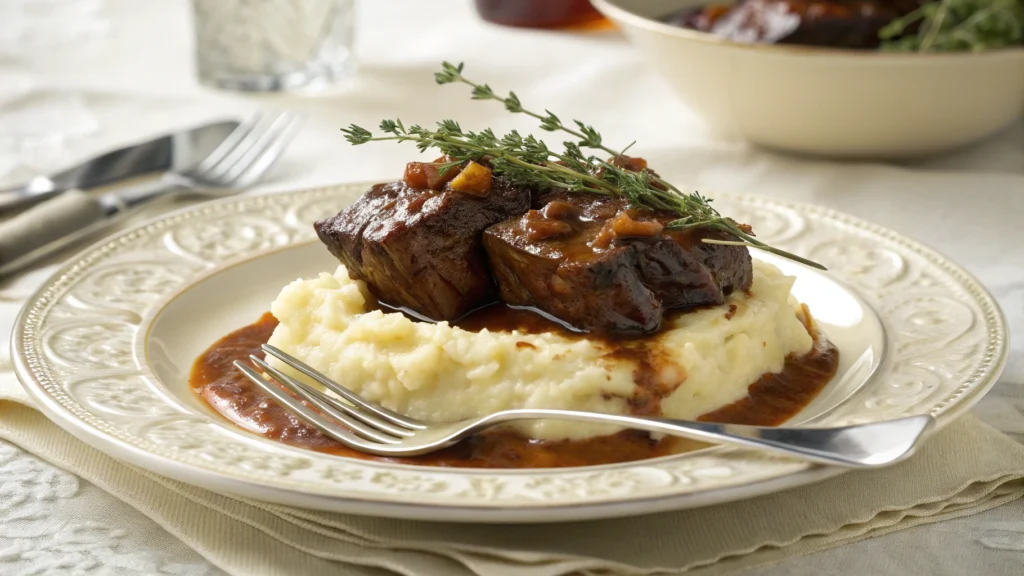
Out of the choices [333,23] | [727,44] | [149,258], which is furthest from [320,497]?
[333,23]

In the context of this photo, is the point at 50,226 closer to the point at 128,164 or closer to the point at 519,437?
the point at 128,164

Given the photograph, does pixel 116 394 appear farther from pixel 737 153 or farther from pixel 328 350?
pixel 737 153

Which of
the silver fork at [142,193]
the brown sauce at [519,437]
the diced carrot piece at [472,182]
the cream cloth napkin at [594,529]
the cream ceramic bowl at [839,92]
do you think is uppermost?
the diced carrot piece at [472,182]

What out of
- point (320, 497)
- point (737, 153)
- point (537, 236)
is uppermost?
point (537, 236)

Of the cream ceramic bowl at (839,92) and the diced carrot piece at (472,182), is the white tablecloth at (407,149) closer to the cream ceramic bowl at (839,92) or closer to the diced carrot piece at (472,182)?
the cream ceramic bowl at (839,92)

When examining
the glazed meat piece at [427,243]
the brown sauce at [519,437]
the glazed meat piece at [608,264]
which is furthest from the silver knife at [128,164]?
the glazed meat piece at [608,264]

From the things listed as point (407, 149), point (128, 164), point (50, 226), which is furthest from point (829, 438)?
point (128, 164)
